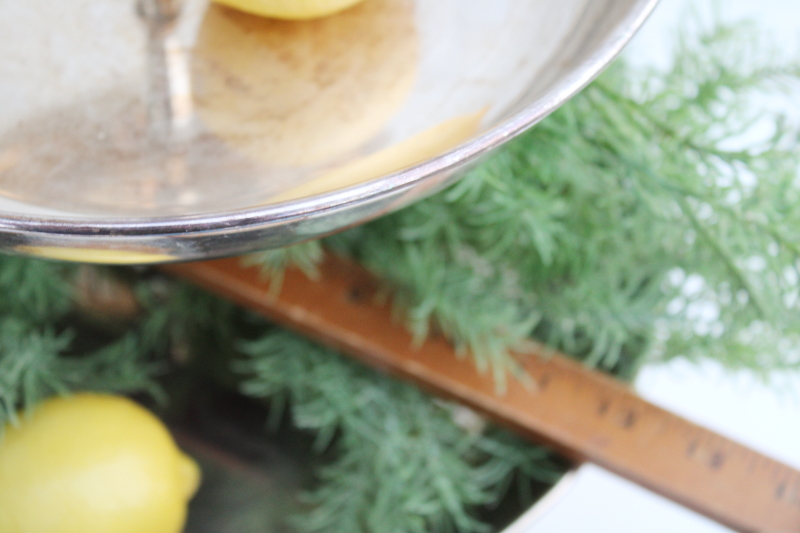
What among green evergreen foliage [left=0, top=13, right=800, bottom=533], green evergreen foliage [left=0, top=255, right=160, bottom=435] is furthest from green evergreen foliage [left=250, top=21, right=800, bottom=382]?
green evergreen foliage [left=0, top=255, right=160, bottom=435]

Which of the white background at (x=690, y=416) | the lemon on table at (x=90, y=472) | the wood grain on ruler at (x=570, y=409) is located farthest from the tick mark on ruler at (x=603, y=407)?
the lemon on table at (x=90, y=472)

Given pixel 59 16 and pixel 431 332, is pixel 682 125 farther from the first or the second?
pixel 59 16

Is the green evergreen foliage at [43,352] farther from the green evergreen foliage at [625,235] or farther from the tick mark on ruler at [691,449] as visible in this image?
the tick mark on ruler at [691,449]

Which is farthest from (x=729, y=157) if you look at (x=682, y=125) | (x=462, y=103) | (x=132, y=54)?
(x=132, y=54)

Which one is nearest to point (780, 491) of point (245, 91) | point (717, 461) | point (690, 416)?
point (717, 461)

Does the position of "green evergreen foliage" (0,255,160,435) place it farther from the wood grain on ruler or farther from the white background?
the white background

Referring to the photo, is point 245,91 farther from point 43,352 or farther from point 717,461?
point 717,461
